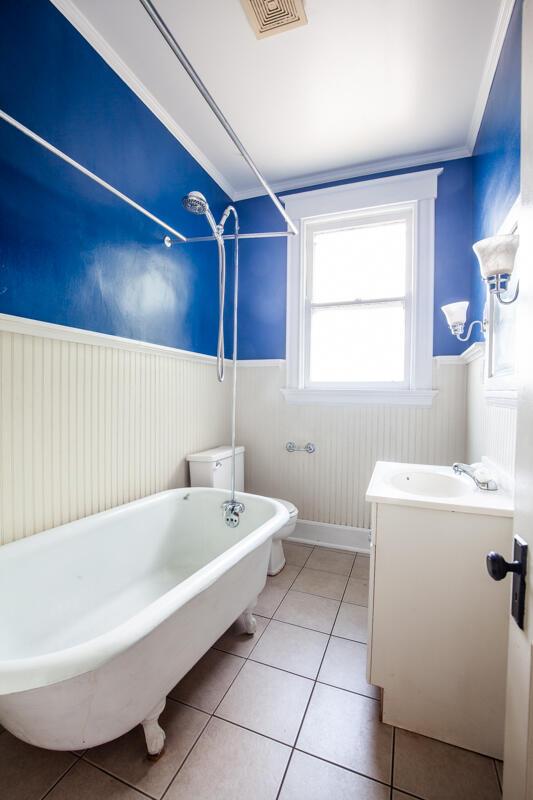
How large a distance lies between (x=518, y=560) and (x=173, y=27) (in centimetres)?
227

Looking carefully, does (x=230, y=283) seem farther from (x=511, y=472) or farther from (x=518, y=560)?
(x=518, y=560)

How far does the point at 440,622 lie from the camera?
1.08 metres

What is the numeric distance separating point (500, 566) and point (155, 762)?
3.83 feet

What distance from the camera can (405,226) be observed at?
7.70ft

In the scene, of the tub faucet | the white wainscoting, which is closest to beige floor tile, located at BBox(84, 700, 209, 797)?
the tub faucet

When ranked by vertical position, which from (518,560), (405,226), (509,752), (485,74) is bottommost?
(509,752)

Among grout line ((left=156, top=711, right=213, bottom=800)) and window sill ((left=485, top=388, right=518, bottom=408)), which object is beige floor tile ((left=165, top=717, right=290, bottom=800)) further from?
window sill ((left=485, top=388, right=518, bottom=408))

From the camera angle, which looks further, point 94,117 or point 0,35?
point 94,117

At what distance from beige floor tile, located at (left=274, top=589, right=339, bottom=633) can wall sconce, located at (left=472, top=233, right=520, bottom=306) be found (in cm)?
160

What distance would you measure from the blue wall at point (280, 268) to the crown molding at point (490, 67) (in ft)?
0.74

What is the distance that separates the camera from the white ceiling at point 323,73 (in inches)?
55.4

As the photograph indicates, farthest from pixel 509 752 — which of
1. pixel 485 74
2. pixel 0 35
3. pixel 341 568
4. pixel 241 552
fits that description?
pixel 485 74

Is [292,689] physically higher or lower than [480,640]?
lower

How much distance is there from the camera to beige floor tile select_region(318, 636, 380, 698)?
129 centimetres
